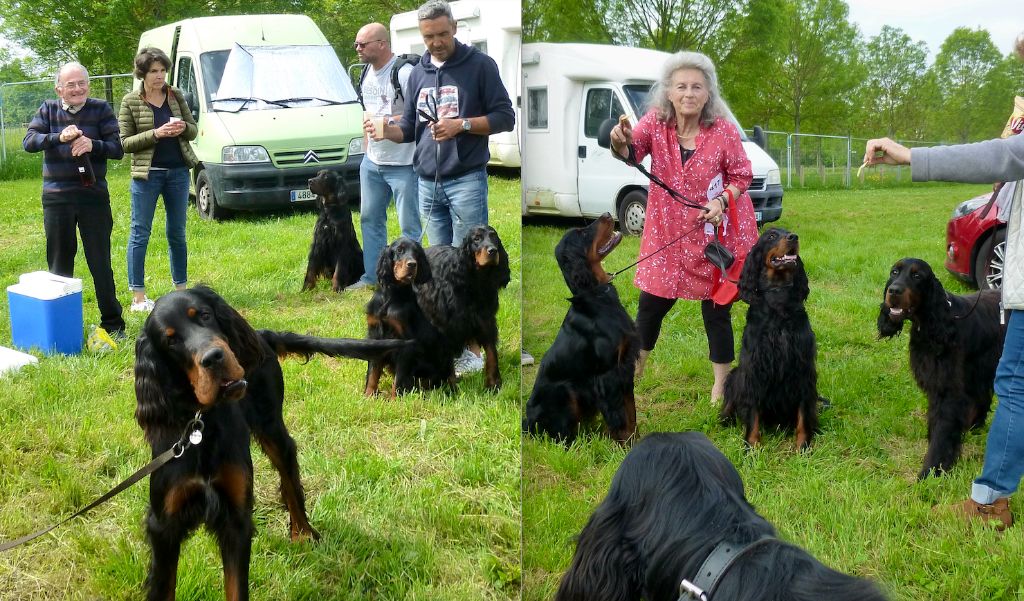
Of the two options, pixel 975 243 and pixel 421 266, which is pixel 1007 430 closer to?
pixel 975 243

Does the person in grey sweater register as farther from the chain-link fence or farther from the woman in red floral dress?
the chain-link fence

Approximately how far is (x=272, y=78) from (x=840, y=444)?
2.19m

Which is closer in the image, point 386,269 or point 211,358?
point 211,358

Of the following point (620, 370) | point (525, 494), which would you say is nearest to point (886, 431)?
point (620, 370)

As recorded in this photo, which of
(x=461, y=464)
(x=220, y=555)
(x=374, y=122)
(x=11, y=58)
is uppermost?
(x=11, y=58)

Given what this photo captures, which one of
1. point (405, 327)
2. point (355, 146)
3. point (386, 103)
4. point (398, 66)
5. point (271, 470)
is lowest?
point (271, 470)

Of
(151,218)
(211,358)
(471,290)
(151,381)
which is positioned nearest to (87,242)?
(151,218)

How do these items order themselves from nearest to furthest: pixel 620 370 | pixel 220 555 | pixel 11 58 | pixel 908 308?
pixel 908 308
pixel 620 370
pixel 220 555
pixel 11 58

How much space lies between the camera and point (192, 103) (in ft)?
8.70

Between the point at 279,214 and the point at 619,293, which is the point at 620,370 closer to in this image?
the point at 619,293

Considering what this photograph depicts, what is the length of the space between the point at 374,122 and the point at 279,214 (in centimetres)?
60

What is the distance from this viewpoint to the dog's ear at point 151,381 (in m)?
2.07

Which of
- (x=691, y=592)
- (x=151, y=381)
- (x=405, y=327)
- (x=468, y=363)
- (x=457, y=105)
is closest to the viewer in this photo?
(x=691, y=592)

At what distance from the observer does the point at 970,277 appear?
2059 millimetres
